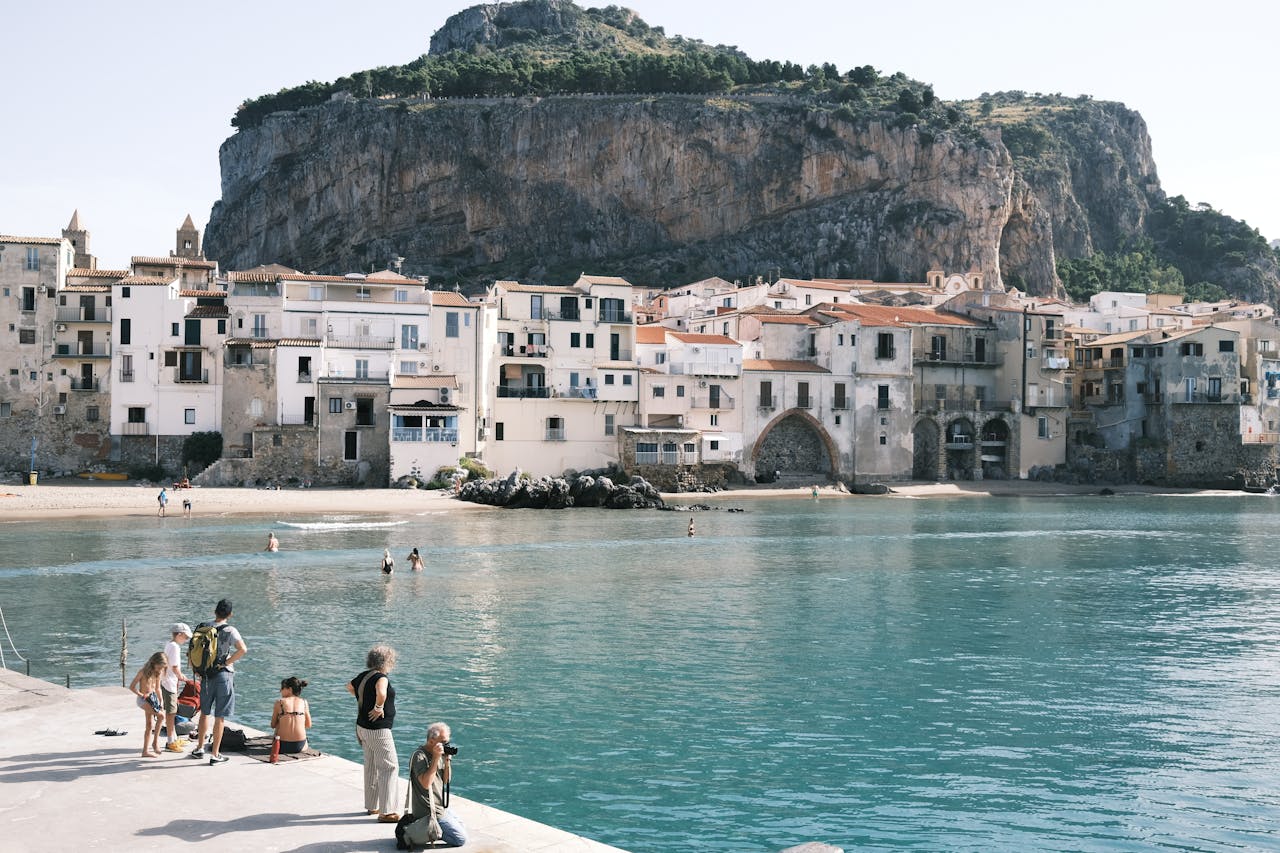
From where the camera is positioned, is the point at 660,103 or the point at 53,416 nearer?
the point at 53,416

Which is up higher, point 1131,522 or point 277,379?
point 277,379

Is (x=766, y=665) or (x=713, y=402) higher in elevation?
(x=713, y=402)

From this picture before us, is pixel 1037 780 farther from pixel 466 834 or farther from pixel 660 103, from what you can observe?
pixel 660 103

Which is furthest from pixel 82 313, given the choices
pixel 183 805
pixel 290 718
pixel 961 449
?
pixel 183 805

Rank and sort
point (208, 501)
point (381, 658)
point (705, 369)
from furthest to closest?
point (705, 369) < point (208, 501) < point (381, 658)

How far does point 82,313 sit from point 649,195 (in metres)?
86.2

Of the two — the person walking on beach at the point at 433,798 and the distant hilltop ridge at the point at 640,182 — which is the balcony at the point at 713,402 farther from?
the person walking on beach at the point at 433,798

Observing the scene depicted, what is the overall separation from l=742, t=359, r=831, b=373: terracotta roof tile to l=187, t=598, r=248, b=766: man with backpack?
2629 inches

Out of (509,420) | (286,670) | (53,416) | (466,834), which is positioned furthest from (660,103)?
(466,834)

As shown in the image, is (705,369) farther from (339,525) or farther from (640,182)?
(640,182)

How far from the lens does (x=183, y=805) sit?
1184 centimetres

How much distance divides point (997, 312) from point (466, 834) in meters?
85.0

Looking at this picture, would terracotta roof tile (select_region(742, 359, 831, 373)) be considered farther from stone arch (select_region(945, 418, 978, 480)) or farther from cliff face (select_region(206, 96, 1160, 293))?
cliff face (select_region(206, 96, 1160, 293))

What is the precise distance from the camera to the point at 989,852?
566 inches
